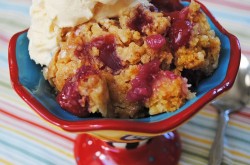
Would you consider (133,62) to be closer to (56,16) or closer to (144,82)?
(144,82)

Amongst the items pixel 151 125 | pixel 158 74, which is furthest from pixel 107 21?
pixel 151 125

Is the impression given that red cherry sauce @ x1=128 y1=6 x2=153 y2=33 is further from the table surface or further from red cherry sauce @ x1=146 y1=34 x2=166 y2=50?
the table surface

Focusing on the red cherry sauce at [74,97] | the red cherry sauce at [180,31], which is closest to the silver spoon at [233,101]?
the red cherry sauce at [180,31]

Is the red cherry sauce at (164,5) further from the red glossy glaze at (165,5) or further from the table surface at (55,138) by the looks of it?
the table surface at (55,138)

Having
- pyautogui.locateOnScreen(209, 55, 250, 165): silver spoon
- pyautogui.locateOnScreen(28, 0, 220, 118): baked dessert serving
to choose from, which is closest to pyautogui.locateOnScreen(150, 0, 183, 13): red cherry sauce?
pyautogui.locateOnScreen(28, 0, 220, 118): baked dessert serving

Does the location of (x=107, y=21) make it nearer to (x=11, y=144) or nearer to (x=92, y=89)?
(x=92, y=89)
